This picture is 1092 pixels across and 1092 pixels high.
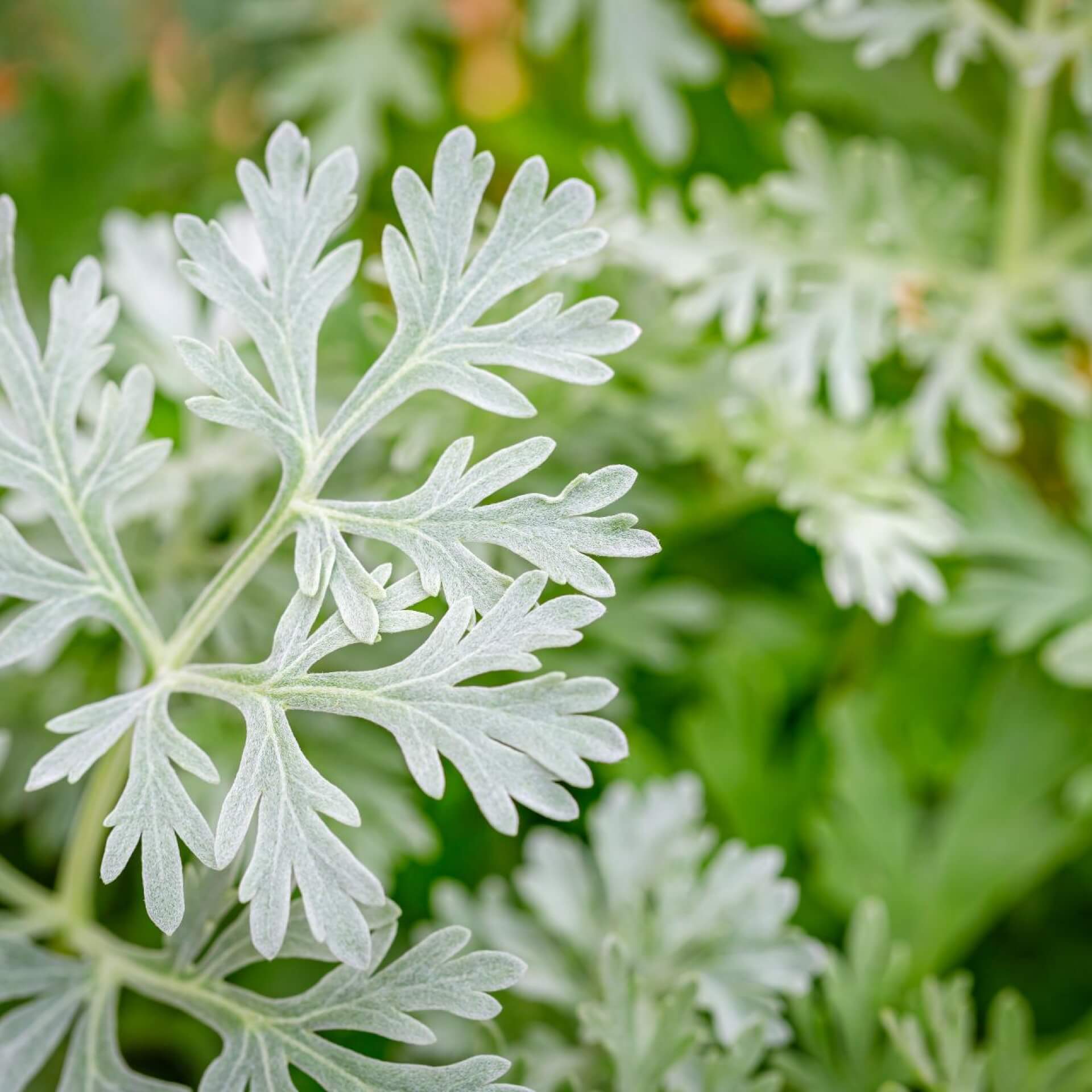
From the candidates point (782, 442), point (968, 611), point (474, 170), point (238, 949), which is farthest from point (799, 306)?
point (238, 949)

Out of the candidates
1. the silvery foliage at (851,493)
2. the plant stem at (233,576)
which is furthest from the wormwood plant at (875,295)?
the plant stem at (233,576)

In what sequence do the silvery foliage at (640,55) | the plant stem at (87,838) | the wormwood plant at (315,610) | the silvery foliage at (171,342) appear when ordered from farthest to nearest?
the silvery foliage at (640,55) < the silvery foliage at (171,342) < the plant stem at (87,838) < the wormwood plant at (315,610)

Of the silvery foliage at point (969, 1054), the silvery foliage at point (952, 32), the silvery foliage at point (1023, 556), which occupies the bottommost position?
the silvery foliage at point (969, 1054)

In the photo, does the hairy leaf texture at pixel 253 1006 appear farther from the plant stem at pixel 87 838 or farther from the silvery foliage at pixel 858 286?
the silvery foliage at pixel 858 286

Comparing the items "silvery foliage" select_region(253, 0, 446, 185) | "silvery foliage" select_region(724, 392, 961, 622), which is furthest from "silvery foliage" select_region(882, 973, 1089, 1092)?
"silvery foliage" select_region(253, 0, 446, 185)

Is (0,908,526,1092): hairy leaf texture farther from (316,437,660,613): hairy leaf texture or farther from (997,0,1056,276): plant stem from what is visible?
(997,0,1056,276): plant stem

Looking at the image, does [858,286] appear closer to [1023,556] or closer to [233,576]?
[1023,556]

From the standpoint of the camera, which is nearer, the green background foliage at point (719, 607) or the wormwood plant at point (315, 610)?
the wormwood plant at point (315, 610)
